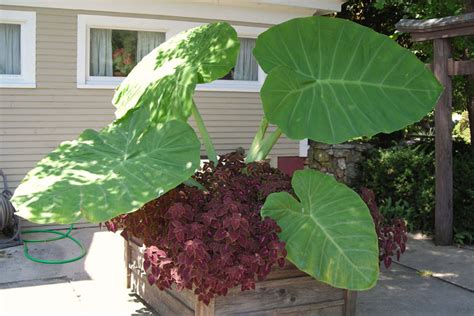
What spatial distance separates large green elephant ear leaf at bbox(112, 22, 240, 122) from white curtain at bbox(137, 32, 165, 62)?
2.59 m

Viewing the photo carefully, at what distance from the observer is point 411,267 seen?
4996 mm

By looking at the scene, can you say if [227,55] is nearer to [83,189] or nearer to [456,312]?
[83,189]

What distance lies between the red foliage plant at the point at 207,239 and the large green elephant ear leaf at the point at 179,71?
58 cm

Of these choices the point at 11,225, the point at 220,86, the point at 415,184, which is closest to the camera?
the point at 11,225

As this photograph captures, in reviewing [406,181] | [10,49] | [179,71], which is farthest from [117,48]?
[406,181]

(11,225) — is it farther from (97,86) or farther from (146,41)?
(146,41)

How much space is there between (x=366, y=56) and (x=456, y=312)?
190 cm

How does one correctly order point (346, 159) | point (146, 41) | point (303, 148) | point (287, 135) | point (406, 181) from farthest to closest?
point (303, 148)
point (346, 159)
point (146, 41)
point (406, 181)
point (287, 135)

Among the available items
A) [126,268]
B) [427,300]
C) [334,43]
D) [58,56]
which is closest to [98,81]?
[58,56]

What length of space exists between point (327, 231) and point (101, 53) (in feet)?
14.8

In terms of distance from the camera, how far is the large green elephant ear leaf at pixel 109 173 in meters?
2.59

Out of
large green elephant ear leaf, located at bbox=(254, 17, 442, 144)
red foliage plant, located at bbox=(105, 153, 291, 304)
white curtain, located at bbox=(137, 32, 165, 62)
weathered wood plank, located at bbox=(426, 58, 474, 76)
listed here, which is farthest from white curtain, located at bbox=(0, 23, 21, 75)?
weathered wood plank, located at bbox=(426, 58, 474, 76)

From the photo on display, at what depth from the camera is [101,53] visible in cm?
661

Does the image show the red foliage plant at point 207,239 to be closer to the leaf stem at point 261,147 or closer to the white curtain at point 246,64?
the leaf stem at point 261,147
